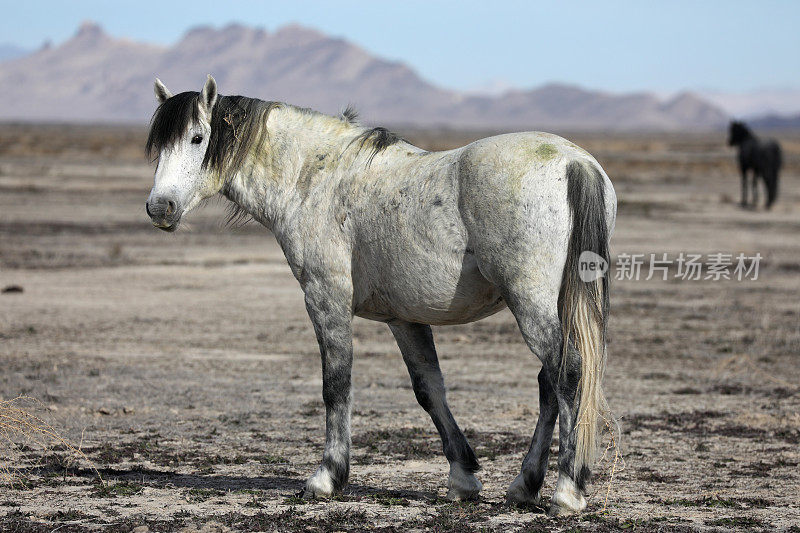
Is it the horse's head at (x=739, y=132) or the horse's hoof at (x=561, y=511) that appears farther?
the horse's head at (x=739, y=132)

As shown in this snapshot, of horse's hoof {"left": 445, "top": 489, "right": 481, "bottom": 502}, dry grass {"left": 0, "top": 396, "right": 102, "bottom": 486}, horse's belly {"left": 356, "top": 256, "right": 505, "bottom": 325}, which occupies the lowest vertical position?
dry grass {"left": 0, "top": 396, "right": 102, "bottom": 486}

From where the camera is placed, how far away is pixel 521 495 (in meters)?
5.45

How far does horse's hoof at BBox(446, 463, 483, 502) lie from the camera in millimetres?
5793

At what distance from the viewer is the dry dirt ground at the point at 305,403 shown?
5582mm

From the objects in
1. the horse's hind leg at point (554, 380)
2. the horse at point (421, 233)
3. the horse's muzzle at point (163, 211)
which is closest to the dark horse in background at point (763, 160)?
the horse at point (421, 233)

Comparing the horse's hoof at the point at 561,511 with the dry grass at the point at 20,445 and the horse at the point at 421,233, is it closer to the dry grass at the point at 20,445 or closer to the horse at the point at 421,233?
the horse at the point at 421,233

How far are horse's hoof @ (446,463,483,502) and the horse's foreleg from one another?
605 mm

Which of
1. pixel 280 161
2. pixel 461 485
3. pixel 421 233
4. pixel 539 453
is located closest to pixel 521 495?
pixel 539 453

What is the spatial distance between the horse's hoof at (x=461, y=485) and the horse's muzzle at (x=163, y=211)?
2.15 m

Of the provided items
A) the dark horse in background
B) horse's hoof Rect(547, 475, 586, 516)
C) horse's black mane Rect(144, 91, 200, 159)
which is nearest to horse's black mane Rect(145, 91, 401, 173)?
horse's black mane Rect(144, 91, 200, 159)

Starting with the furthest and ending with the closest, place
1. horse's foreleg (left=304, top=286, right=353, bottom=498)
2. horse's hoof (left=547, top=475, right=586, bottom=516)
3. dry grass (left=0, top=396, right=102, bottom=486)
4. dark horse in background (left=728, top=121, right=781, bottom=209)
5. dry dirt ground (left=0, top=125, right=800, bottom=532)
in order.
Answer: dark horse in background (left=728, top=121, right=781, bottom=209)
dry grass (left=0, top=396, right=102, bottom=486)
horse's foreleg (left=304, top=286, right=353, bottom=498)
dry dirt ground (left=0, top=125, right=800, bottom=532)
horse's hoof (left=547, top=475, right=586, bottom=516)

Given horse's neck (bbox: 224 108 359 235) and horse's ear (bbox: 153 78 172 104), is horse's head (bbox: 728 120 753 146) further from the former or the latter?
horse's ear (bbox: 153 78 172 104)

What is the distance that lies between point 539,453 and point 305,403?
12.4ft

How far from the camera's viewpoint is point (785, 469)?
21.9 feet
